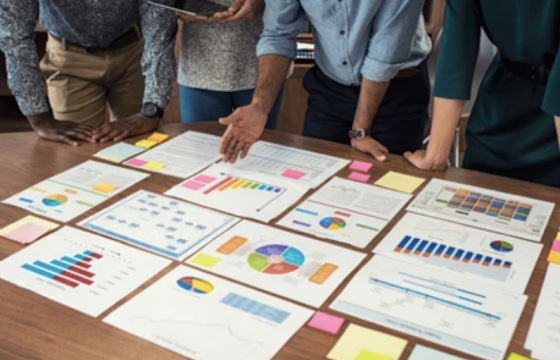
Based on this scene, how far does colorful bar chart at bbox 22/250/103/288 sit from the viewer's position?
1.16 metres

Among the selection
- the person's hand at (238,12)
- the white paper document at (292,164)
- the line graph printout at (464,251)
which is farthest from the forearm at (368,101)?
the line graph printout at (464,251)

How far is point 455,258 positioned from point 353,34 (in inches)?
30.5

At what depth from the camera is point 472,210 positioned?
1.44 m

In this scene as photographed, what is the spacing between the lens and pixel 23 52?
1.81m

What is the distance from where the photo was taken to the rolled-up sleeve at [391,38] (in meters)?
1.74

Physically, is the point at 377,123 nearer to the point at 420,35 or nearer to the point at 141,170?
the point at 420,35

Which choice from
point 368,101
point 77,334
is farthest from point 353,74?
point 77,334

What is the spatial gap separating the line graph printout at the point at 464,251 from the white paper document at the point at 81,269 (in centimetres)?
45

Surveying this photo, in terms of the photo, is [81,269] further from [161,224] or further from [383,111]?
[383,111]

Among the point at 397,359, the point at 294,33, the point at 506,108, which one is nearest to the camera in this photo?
the point at 397,359

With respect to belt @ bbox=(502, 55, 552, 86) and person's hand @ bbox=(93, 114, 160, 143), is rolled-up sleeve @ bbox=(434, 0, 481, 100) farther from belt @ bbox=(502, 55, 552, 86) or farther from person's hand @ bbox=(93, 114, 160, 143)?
person's hand @ bbox=(93, 114, 160, 143)

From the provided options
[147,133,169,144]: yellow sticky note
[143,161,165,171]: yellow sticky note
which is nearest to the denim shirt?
[147,133,169,144]: yellow sticky note

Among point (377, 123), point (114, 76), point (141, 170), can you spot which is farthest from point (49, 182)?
point (377, 123)

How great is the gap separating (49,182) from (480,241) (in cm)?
95
